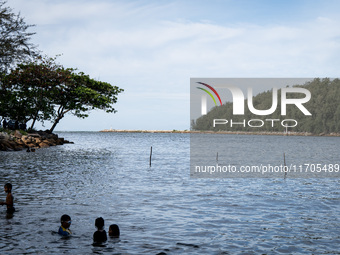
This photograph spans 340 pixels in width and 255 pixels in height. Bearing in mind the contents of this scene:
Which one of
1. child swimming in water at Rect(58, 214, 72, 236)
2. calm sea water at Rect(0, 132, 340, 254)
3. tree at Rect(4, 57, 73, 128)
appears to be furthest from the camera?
tree at Rect(4, 57, 73, 128)

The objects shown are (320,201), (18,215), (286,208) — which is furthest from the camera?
(320,201)

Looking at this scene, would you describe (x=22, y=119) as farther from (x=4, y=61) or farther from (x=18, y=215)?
(x=18, y=215)

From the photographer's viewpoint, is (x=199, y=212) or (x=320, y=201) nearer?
(x=199, y=212)

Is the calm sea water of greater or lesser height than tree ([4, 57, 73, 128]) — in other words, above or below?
below

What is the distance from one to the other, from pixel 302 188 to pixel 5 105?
5472 centimetres

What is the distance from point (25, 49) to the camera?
3142 cm

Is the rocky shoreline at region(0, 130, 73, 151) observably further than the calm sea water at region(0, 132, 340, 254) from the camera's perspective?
Yes

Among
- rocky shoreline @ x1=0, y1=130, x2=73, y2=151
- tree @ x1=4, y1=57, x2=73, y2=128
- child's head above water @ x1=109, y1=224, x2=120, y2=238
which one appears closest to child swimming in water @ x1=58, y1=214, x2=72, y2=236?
child's head above water @ x1=109, y1=224, x2=120, y2=238

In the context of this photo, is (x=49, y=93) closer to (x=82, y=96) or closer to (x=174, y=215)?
(x=82, y=96)

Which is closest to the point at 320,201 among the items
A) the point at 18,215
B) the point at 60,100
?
the point at 18,215

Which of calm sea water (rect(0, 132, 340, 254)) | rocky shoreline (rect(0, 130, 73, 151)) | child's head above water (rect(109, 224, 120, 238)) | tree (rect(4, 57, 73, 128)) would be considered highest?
Answer: tree (rect(4, 57, 73, 128))

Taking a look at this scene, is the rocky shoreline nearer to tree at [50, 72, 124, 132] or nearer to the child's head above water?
tree at [50, 72, 124, 132]

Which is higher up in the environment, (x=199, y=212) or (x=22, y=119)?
(x=22, y=119)

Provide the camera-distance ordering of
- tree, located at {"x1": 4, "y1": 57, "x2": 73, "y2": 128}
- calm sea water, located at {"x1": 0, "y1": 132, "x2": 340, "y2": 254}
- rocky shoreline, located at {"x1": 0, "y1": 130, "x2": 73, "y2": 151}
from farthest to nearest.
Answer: tree, located at {"x1": 4, "y1": 57, "x2": 73, "y2": 128}, rocky shoreline, located at {"x1": 0, "y1": 130, "x2": 73, "y2": 151}, calm sea water, located at {"x1": 0, "y1": 132, "x2": 340, "y2": 254}
